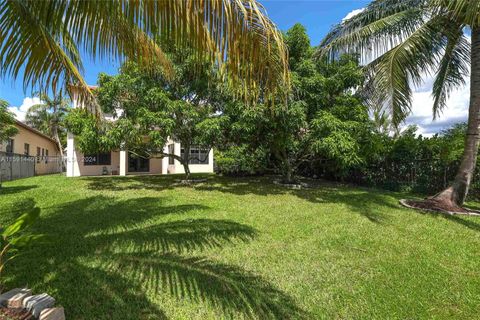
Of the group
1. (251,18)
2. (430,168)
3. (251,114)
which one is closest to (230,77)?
(251,18)

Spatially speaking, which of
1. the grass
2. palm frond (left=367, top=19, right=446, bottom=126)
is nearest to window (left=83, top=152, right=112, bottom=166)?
the grass

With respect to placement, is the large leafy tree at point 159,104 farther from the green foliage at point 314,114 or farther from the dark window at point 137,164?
the dark window at point 137,164

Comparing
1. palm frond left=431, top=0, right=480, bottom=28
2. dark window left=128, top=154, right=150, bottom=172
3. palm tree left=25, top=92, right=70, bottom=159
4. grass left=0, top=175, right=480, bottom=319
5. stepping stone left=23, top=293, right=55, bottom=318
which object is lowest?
grass left=0, top=175, right=480, bottom=319

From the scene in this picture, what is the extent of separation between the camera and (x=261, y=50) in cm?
281

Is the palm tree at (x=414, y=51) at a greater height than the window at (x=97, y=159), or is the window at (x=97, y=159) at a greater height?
the palm tree at (x=414, y=51)

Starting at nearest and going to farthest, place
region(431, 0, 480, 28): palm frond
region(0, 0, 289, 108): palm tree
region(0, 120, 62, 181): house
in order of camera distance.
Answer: region(0, 0, 289, 108): palm tree < region(431, 0, 480, 28): palm frond < region(0, 120, 62, 181): house

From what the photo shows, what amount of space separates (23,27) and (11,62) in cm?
55

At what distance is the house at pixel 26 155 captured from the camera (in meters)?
16.2

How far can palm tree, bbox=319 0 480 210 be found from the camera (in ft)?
27.4

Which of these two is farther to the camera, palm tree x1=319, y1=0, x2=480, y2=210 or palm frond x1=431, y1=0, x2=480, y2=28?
palm tree x1=319, y1=0, x2=480, y2=210

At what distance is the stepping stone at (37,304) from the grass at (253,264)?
0.29 m

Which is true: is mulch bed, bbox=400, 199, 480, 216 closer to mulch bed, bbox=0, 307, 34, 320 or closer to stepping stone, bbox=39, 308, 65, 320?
stepping stone, bbox=39, 308, 65, 320

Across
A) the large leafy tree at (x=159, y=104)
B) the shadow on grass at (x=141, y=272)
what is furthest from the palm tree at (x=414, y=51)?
the shadow on grass at (x=141, y=272)

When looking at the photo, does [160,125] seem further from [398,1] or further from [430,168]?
[430,168]
